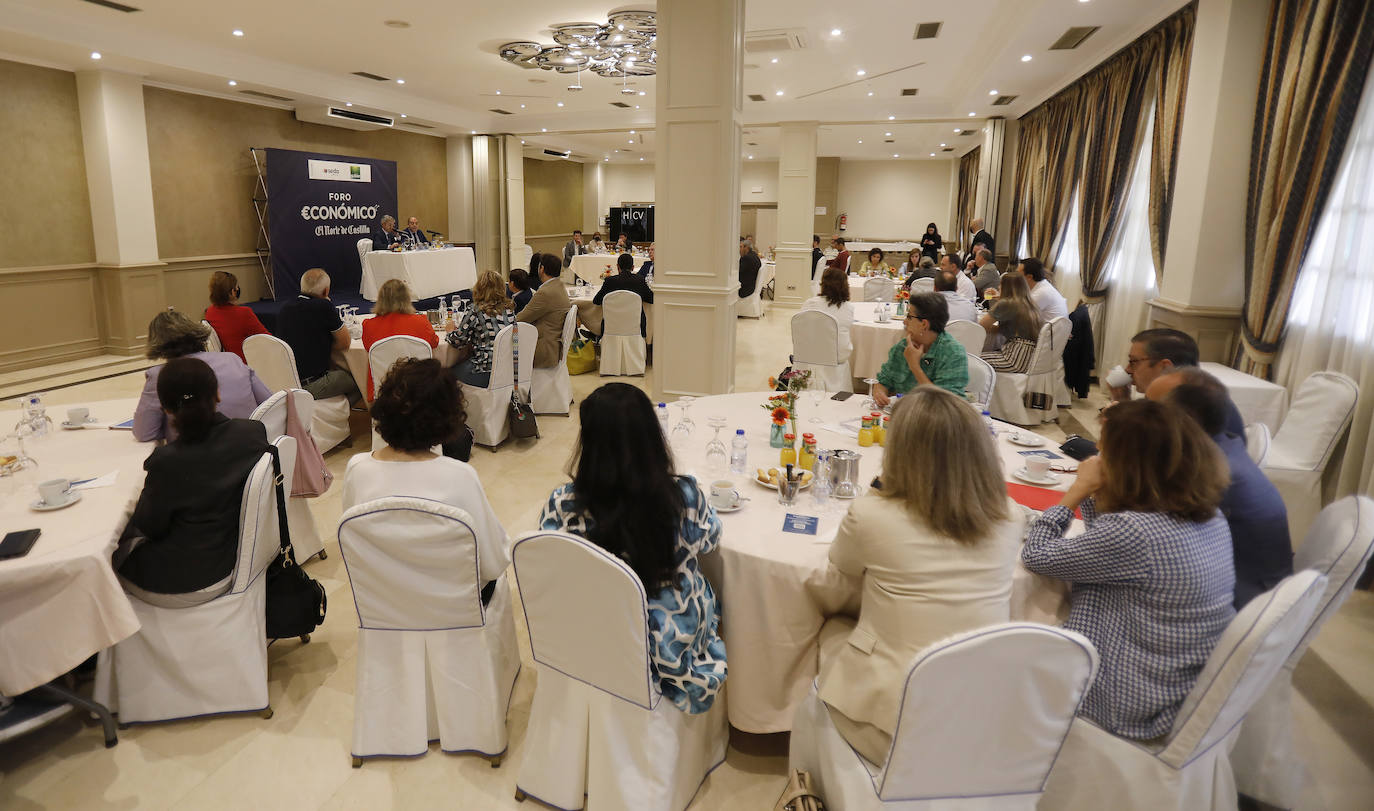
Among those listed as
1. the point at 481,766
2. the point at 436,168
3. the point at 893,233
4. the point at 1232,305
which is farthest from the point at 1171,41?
the point at 893,233

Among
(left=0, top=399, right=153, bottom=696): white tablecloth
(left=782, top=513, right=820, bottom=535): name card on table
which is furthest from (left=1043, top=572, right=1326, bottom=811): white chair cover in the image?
(left=0, top=399, right=153, bottom=696): white tablecloth

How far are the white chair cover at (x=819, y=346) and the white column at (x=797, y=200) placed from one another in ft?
22.9

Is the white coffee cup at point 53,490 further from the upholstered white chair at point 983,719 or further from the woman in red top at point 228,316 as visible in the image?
the upholstered white chair at point 983,719

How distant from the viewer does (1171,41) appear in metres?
6.12

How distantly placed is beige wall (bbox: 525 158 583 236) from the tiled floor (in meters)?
17.5

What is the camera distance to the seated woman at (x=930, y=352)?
374cm

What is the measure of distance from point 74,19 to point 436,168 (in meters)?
7.56

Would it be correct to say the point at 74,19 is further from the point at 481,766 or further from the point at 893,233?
the point at 893,233

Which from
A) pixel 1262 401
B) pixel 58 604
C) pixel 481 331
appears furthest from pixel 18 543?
pixel 1262 401

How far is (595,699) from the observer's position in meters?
2.05

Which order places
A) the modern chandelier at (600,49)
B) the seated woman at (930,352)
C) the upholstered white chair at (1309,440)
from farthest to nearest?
the modern chandelier at (600,49), the seated woman at (930,352), the upholstered white chair at (1309,440)

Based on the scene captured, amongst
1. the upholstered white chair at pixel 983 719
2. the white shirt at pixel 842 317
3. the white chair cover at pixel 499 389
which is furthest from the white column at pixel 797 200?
the upholstered white chair at pixel 983 719

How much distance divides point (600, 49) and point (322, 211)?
5335mm

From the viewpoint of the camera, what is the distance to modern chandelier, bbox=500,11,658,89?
7195 millimetres
